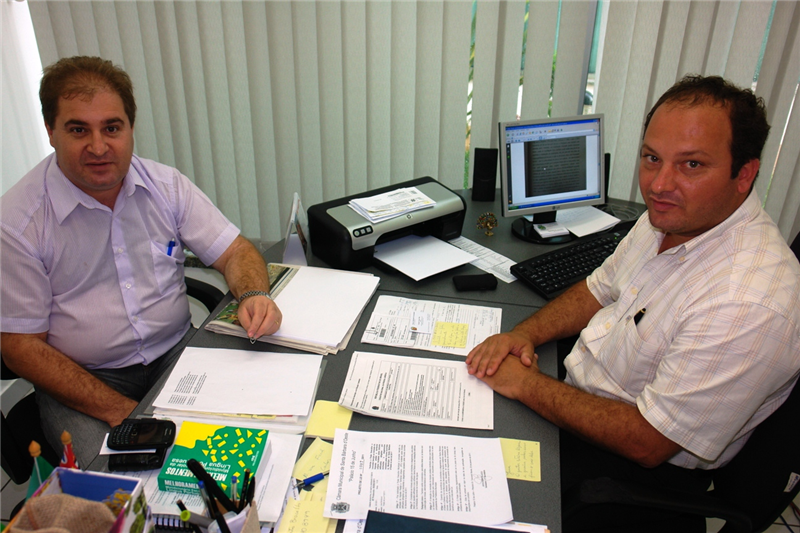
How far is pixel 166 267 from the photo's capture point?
1.67m

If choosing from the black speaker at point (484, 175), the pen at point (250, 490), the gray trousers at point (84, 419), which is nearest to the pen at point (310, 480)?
the pen at point (250, 490)

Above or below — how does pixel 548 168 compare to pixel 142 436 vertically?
above

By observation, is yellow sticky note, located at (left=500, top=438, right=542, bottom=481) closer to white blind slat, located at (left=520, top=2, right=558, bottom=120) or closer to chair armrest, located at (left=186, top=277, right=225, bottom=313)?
chair armrest, located at (left=186, top=277, right=225, bottom=313)

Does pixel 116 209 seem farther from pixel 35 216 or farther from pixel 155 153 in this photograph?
pixel 155 153

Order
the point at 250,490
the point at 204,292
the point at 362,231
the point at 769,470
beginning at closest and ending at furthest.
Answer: the point at 250,490, the point at 769,470, the point at 362,231, the point at 204,292

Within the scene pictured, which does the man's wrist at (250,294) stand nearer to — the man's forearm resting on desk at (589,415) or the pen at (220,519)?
the man's forearm resting on desk at (589,415)

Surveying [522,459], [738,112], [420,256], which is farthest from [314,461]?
[738,112]

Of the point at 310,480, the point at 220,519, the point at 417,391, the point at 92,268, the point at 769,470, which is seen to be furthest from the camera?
the point at 92,268

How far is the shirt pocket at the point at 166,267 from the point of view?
1.64 m

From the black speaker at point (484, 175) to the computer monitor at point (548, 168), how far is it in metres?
0.30

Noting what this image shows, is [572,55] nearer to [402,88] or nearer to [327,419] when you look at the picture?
[402,88]

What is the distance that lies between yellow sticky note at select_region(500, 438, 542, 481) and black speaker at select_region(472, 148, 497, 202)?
→ 1351 millimetres

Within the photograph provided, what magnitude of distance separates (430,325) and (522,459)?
480 millimetres

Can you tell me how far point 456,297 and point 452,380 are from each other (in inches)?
15.6
